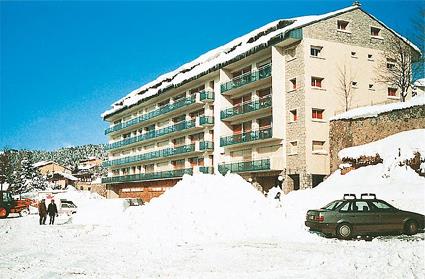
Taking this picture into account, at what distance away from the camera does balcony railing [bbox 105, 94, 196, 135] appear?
53728 millimetres

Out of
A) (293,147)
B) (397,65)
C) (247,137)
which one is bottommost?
(293,147)

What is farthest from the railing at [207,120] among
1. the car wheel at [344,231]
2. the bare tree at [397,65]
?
the car wheel at [344,231]

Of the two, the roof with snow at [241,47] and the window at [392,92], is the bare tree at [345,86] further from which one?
the window at [392,92]

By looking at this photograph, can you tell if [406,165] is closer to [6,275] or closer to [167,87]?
[6,275]

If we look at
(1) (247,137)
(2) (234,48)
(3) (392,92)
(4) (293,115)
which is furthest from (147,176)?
(3) (392,92)

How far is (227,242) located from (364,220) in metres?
5.07

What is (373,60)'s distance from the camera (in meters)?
41.3

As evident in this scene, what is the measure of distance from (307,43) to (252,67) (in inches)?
292

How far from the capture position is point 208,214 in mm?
20672

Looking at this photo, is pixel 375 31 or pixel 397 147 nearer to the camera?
pixel 397 147

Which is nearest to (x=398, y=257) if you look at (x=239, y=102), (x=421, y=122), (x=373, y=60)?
(x=421, y=122)

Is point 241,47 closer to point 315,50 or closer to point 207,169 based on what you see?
point 315,50

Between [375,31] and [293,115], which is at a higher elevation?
[375,31]

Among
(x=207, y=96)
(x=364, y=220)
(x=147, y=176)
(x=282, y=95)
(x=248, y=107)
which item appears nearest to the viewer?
Answer: (x=364, y=220)
